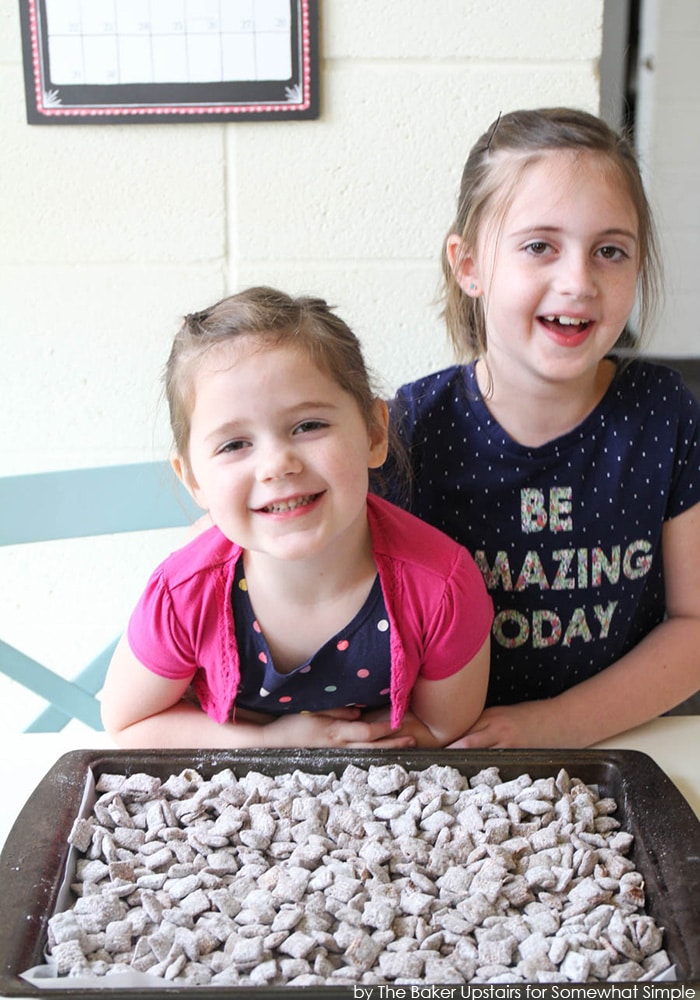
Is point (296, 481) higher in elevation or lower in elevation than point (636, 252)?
lower

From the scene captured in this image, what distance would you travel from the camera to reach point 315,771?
3.41 ft

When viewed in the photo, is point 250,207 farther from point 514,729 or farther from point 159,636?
point 514,729

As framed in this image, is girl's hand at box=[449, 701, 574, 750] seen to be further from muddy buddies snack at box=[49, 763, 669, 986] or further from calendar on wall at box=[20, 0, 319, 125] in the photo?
calendar on wall at box=[20, 0, 319, 125]

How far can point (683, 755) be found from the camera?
113 cm

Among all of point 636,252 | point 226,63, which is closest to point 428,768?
point 636,252

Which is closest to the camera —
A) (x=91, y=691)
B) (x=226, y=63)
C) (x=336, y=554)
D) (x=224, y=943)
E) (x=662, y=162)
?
(x=224, y=943)

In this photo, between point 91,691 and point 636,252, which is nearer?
point 636,252

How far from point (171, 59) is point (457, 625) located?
0.99m

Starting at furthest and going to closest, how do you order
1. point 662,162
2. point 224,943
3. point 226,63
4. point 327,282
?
point 662,162
point 327,282
point 226,63
point 224,943

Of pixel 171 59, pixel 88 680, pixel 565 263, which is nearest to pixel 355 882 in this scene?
pixel 565 263

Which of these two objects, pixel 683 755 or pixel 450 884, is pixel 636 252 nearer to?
pixel 683 755

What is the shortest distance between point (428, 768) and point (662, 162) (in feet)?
10.9

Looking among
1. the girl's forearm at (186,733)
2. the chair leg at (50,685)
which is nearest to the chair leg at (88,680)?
the chair leg at (50,685)

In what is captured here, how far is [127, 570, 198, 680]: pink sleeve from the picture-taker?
3.67 feet
